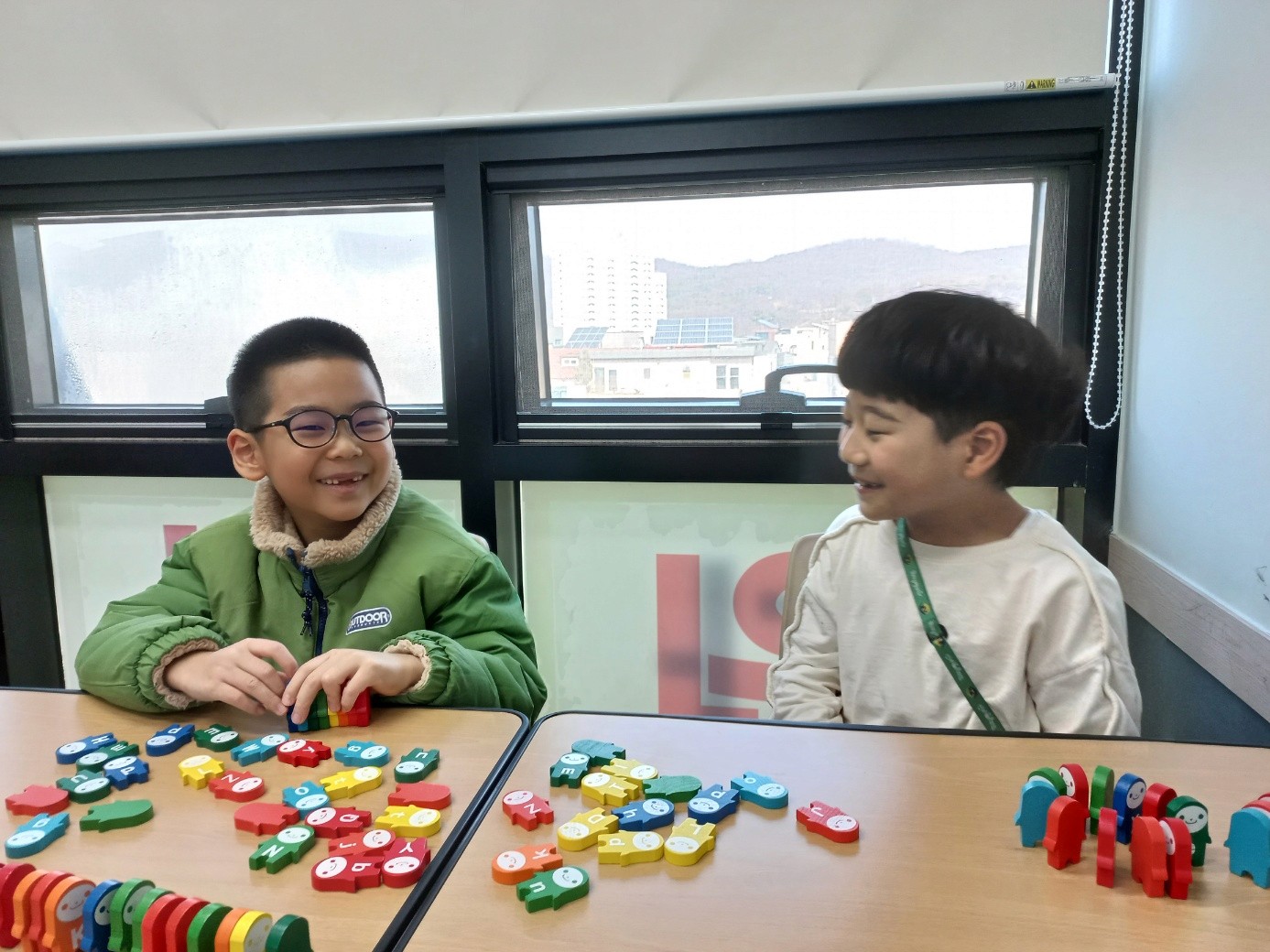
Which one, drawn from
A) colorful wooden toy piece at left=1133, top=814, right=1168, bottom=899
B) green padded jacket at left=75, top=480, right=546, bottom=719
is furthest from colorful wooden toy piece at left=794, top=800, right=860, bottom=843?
green padded jacket at left=75, top=480, right=546, bottom=719

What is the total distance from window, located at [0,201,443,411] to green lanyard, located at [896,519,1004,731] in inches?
54.4

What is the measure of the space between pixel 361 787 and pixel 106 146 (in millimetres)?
1868

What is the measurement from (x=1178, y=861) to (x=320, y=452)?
1172 mm

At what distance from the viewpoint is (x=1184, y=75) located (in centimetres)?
153

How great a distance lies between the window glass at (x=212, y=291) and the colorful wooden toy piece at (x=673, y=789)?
1.53 meters

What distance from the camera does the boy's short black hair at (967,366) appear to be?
1.08 m

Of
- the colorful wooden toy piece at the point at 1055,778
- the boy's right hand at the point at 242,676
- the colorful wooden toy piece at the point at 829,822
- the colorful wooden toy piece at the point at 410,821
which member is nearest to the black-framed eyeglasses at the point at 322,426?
the boy's right hand at the point at 242,676

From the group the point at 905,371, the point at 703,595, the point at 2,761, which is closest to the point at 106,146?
the point at 2,761

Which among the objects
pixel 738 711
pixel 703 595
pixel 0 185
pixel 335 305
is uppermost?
pixel 0 185

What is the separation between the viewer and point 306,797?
0.86 meters

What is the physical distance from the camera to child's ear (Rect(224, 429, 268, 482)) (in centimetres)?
138

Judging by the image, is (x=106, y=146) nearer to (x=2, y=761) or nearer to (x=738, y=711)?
(x=2, y=761)

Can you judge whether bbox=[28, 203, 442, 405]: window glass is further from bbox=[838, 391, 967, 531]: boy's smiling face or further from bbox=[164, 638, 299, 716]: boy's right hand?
bbox=[838, 391, 967, 531]: boy's smiling face

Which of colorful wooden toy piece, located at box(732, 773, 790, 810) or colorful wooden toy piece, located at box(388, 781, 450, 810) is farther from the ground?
colorful wooden toy piece, located at box(732, 773, 790, 810)
